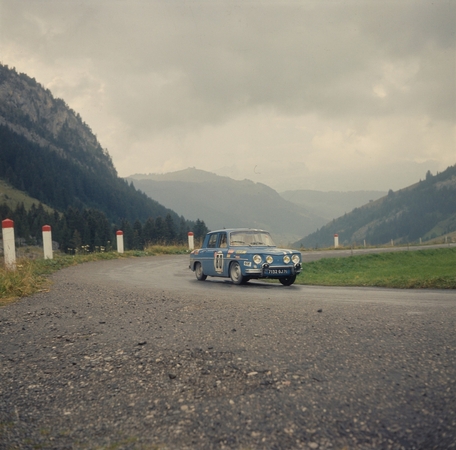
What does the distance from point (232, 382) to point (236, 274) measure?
930 centimetres

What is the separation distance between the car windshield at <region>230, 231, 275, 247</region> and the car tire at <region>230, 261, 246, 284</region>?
67 cm

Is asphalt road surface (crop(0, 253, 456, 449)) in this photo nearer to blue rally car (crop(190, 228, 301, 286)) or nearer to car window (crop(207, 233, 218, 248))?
blue rally car (crop(190, 228, 301, 286))

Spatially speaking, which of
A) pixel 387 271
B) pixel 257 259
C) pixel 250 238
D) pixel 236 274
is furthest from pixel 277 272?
pixel 387 271

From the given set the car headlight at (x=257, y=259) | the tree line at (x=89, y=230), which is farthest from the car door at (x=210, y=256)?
the tree line at (x=89, y=230)

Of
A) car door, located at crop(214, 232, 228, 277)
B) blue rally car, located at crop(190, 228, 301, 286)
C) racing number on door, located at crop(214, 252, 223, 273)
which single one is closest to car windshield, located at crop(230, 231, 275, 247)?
blue rally car, located at crop(190, 228, 301, 286)

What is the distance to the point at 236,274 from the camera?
12.8 metres

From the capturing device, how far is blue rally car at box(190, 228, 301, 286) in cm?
1227

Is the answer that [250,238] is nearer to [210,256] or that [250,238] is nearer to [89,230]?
[210,256]

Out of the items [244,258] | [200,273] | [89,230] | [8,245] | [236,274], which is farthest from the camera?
[89,230]

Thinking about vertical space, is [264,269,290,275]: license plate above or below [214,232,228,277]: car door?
below

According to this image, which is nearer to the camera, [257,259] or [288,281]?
[257,259]

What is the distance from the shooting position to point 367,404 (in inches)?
115

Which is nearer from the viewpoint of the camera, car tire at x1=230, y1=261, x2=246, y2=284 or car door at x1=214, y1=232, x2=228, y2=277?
car tire at x1=230, y1=261, x2=246, y2=284

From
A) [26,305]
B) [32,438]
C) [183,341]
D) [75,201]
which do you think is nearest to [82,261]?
[26,305]
